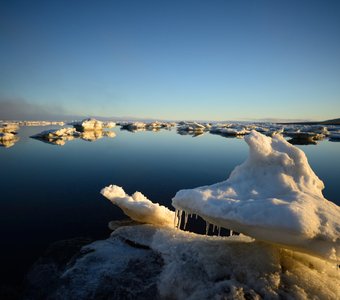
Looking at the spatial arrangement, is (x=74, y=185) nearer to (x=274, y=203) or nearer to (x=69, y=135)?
(x=274, y=203)

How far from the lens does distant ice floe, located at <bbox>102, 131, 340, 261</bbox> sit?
2926 mm

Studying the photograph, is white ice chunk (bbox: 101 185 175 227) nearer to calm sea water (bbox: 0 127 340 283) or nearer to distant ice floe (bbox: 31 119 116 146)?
calm sea water (bbox: 0 127 340 283)

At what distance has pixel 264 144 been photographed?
14.3 feet

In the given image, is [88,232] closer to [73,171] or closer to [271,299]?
[271,299]

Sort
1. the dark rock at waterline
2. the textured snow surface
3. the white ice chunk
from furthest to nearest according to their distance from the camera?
1. the white ice chunk
2. the dark rock at waterline
3. the textured snow surface

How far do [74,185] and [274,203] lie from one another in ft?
30.8

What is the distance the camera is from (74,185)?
10.8 metres

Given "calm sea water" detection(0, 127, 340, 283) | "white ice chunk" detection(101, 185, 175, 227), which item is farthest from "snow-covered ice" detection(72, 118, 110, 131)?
"white ice chunk" detection(101, 185, 175, 227)

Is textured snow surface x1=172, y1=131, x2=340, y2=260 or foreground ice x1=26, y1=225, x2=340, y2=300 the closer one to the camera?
textured snow surface x1=172, y1=131, x2=340, y2=260

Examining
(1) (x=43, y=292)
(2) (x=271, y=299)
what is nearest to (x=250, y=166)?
(2) (x=271, y=299)

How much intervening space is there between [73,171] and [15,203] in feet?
16.7

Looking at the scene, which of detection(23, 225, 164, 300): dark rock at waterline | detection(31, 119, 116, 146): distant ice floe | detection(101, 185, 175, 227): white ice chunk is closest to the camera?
detection(23, 225, 164, 300): dark rock at waterline

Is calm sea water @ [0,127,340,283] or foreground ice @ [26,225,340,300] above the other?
foreground ice @ [26,225,340,300]

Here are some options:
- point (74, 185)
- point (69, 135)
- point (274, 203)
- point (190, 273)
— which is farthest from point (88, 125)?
point (274, 203)
